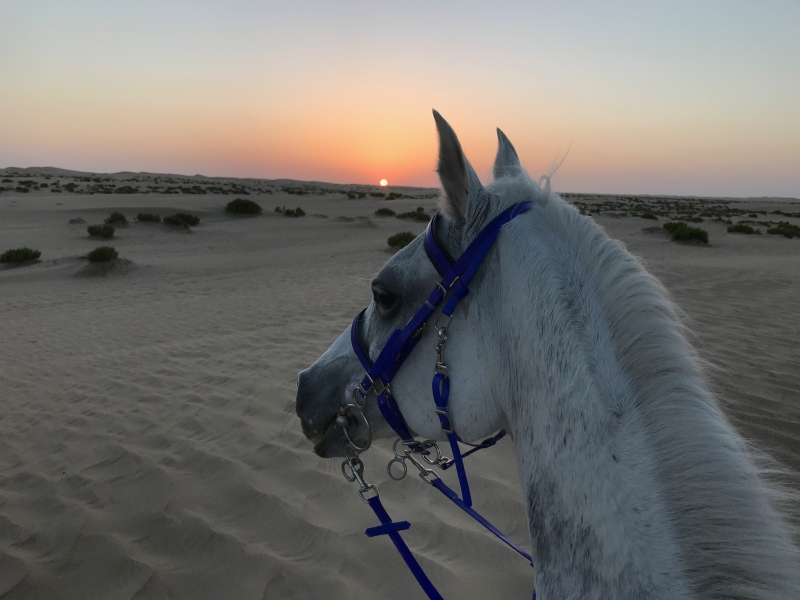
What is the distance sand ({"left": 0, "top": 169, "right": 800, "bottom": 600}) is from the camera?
106 inches

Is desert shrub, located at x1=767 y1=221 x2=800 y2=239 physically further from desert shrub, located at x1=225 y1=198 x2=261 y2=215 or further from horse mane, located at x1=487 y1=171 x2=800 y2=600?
desert shrub, located at x1=225 y1=198 x2=261 y2=215

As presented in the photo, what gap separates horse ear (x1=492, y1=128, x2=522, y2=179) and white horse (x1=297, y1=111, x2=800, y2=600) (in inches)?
2.3

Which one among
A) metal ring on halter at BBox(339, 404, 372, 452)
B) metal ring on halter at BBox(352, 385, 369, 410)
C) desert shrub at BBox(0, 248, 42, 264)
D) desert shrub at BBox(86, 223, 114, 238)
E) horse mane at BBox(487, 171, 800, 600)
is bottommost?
desert shrub at BBox(0, 248, 42, 264)

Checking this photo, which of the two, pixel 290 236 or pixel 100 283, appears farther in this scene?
pixel 290 236

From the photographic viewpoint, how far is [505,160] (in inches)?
72.4

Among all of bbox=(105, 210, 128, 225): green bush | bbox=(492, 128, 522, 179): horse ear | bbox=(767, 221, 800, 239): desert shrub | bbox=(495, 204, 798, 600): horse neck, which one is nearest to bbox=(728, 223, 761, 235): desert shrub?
bbox=(767, 221, 800, 239): desert shrub

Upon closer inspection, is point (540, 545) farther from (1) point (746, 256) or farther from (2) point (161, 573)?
(1) point (746, 256)

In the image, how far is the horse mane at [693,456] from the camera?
2.85 ft

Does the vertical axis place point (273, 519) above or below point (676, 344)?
below

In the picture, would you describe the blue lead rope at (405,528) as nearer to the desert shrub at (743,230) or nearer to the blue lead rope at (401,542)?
the blue lead rope at (401,542)

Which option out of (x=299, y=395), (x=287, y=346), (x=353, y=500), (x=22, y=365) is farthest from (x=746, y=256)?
(x=22, y=365)

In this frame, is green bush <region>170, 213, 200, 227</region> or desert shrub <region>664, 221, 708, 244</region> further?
→ green bush <region>170, 213, 200, 227</region>

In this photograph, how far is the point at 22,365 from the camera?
6281 millimetres

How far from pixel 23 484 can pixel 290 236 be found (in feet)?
63.5
